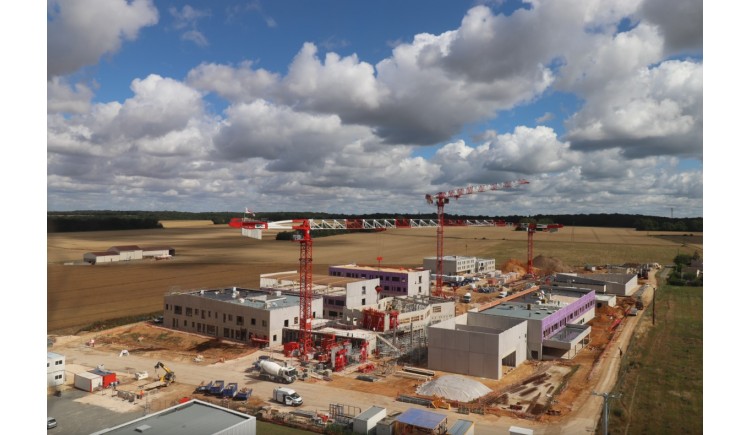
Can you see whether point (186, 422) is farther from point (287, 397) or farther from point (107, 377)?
point (107, 377)

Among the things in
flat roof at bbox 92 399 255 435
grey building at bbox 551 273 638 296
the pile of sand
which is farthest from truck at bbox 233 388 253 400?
grey building at bbox 551 273 638 296

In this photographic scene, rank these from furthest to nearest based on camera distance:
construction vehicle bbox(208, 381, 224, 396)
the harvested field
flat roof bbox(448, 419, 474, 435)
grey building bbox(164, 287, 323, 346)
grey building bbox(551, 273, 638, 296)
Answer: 1. grey building bbox(551, 273, 638, 296)
2. the harvested field
3. grey building bbox(164, 287, 323, 346)
4. construction vehicle bbox(208, 381, 224, 396)
5. flat roof bbox(448, 419, 474, 435)

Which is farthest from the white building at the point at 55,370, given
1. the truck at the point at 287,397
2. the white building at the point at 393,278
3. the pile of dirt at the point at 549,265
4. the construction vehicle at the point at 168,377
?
the pile of dirt at the point at 549,265

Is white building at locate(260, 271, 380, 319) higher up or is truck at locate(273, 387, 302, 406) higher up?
white building at locate(260, 271, 380, 319)

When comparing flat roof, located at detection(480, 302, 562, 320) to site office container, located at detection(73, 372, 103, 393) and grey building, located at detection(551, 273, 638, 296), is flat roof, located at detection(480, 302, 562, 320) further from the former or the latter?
site office container, located at detection(73, 372, 103, 393)

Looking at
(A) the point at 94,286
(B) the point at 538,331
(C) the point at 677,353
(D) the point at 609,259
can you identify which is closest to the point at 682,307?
(C) the point at 677,353

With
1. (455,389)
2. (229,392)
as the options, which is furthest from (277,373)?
(455,389)

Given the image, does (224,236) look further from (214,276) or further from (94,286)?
(94,286)
